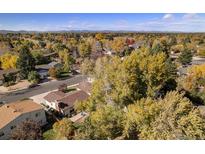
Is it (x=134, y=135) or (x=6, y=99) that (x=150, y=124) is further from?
(x=6, y=99)

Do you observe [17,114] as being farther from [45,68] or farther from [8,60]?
[8,60]

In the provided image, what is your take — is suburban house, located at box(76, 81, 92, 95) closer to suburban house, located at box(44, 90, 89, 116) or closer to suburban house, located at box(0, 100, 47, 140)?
suburban house, located at box(44, 90, 89, 116)

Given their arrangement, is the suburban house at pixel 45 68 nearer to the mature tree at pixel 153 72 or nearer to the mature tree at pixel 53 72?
the mature tree at pixel 53 72

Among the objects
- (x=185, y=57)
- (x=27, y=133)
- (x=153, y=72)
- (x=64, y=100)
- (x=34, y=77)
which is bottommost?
(x=64, y=100)

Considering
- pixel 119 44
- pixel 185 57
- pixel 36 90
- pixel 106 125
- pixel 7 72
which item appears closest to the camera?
pixel 106 125

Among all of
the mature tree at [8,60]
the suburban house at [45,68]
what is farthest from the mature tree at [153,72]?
the mature tree at [8,60]

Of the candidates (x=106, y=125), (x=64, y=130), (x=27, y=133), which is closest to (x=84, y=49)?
(x=64, y=130)
